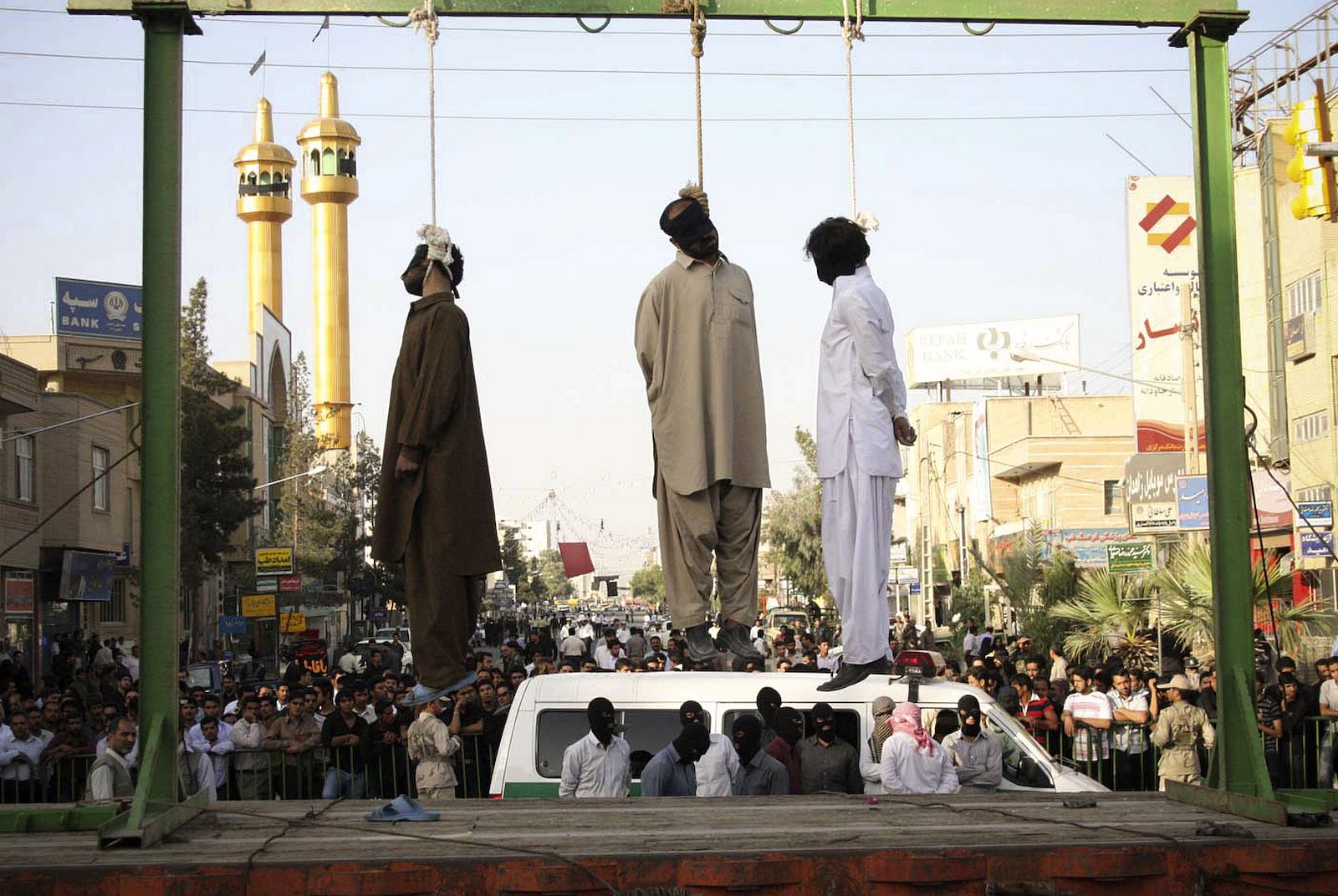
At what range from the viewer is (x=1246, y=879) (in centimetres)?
461

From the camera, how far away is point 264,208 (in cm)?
10125

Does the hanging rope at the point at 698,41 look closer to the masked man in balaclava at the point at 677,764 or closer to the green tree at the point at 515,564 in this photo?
the masked man in balaclava at the point at 677,764

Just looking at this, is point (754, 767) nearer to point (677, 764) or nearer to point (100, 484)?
point (677, 764)

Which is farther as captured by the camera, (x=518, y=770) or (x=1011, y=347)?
(x=1011, y=347)

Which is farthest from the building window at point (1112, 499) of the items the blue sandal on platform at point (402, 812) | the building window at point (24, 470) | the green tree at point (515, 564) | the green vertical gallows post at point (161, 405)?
the blue sandal on platform at point (402, 812)

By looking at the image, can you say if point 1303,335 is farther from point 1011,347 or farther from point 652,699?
point 1011,347

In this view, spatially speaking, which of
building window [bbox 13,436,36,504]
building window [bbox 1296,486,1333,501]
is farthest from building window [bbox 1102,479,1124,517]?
building window [bbox 13,436,36,504]

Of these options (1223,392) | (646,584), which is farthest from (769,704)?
(646,584)

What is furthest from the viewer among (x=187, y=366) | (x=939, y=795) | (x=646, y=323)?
(x=187, y=366)

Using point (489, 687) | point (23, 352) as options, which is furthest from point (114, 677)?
point (23, 352)

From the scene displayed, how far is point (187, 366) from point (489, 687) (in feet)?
107

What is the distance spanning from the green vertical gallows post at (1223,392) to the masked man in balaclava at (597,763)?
4.84 metres

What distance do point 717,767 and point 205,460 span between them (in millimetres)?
36860

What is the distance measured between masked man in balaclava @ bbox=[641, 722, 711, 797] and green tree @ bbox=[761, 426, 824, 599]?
4592cm
